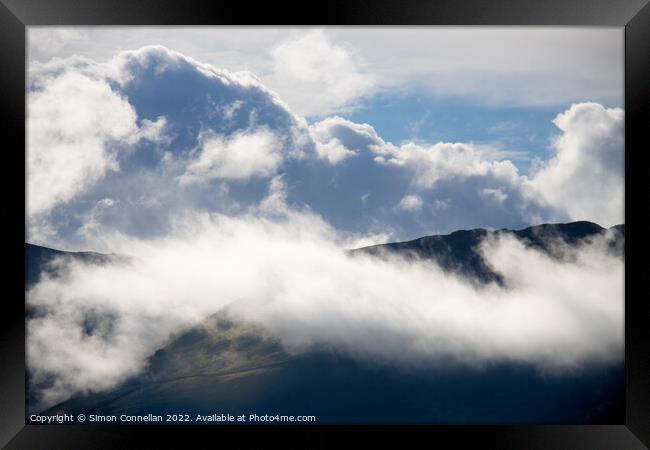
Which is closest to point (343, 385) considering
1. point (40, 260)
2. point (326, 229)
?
point (326, 229)

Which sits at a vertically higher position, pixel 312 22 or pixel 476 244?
Answer: pixel 312 22

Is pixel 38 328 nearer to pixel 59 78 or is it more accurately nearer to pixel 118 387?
pixel 118 387

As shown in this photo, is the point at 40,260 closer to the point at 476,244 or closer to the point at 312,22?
the point at 312,22

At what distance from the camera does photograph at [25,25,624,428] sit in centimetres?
421

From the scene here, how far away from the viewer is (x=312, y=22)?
4.20 m

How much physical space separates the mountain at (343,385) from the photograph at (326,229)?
0.02 m

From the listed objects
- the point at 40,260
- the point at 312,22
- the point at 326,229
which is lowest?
the point at 40,260

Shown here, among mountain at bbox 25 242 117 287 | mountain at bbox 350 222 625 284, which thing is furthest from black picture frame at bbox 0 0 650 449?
mountain at bbox 350 222 625 284

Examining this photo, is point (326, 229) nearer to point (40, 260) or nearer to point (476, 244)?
Result: point (476, 244)

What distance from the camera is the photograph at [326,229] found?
4.21m

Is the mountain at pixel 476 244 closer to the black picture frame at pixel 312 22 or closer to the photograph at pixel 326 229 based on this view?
the photograph at pixel 326 229

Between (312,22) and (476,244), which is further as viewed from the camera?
(476,244)

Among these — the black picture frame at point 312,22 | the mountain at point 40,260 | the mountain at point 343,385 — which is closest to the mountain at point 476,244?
the mountain at point 343,385

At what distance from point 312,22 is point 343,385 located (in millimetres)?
2831
